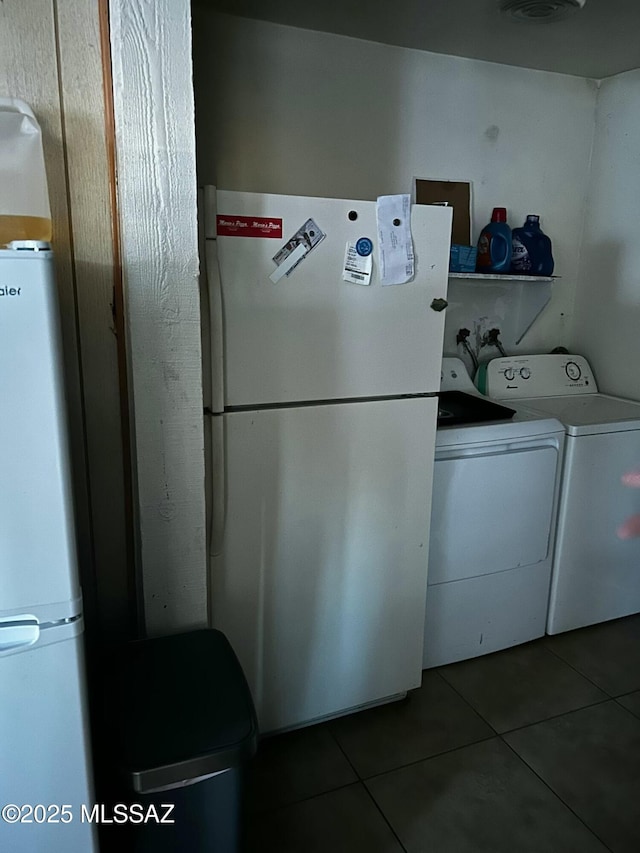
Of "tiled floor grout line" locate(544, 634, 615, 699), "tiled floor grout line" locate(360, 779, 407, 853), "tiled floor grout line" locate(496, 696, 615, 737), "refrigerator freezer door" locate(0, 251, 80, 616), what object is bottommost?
"tiled floor grout line" locate(360, 779, 407, 853)

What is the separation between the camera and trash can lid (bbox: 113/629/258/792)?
1113mm

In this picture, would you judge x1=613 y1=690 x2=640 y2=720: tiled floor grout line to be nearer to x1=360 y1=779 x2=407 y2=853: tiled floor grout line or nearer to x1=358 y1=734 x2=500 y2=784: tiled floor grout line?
x1=358 y1=734 x2=500 y2=784: tiled floor grout line

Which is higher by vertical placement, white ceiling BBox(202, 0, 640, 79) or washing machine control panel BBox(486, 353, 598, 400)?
white ceiling BBox(202, 0, 640, 79)

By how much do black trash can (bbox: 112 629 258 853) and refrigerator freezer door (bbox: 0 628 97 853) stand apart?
125mm

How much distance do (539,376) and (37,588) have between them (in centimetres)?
251

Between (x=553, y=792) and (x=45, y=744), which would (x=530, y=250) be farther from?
(x=45, y=744)

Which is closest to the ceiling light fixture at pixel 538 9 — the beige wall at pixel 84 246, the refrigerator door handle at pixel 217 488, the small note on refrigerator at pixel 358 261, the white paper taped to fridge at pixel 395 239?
the white paper taped to fridge at pixel 395 239

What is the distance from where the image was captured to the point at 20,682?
0.92 m

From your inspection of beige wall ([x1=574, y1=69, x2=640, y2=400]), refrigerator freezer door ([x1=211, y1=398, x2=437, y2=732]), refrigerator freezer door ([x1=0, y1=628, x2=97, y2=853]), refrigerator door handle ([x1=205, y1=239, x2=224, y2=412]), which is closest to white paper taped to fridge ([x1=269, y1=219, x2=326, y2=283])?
refrigerator door handle ([x1=205, y1=239, x2=224, y2=412])

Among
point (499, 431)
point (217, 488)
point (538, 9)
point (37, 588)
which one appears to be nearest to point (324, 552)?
point (217, 488)

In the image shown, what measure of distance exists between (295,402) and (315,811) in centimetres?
117

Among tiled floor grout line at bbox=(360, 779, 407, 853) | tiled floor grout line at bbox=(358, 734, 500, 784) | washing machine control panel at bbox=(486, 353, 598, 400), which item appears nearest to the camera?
tiled floor grout line at bbox=(360, 779, 407, 853)

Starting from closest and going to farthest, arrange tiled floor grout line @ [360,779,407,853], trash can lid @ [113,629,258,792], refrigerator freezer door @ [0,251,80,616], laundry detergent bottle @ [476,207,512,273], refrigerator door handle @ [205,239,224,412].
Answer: refrigerator freezer door @ [0,251,80,616] → trash can lid @ [113,629,258,792] → refrigerator door handle @ [205,239,224,412] → tiled floor grout line @ [360,779,407,853] → laundry detergent bottle @ [476,207,512,273]

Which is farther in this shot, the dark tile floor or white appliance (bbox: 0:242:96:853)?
the dark tile floor
